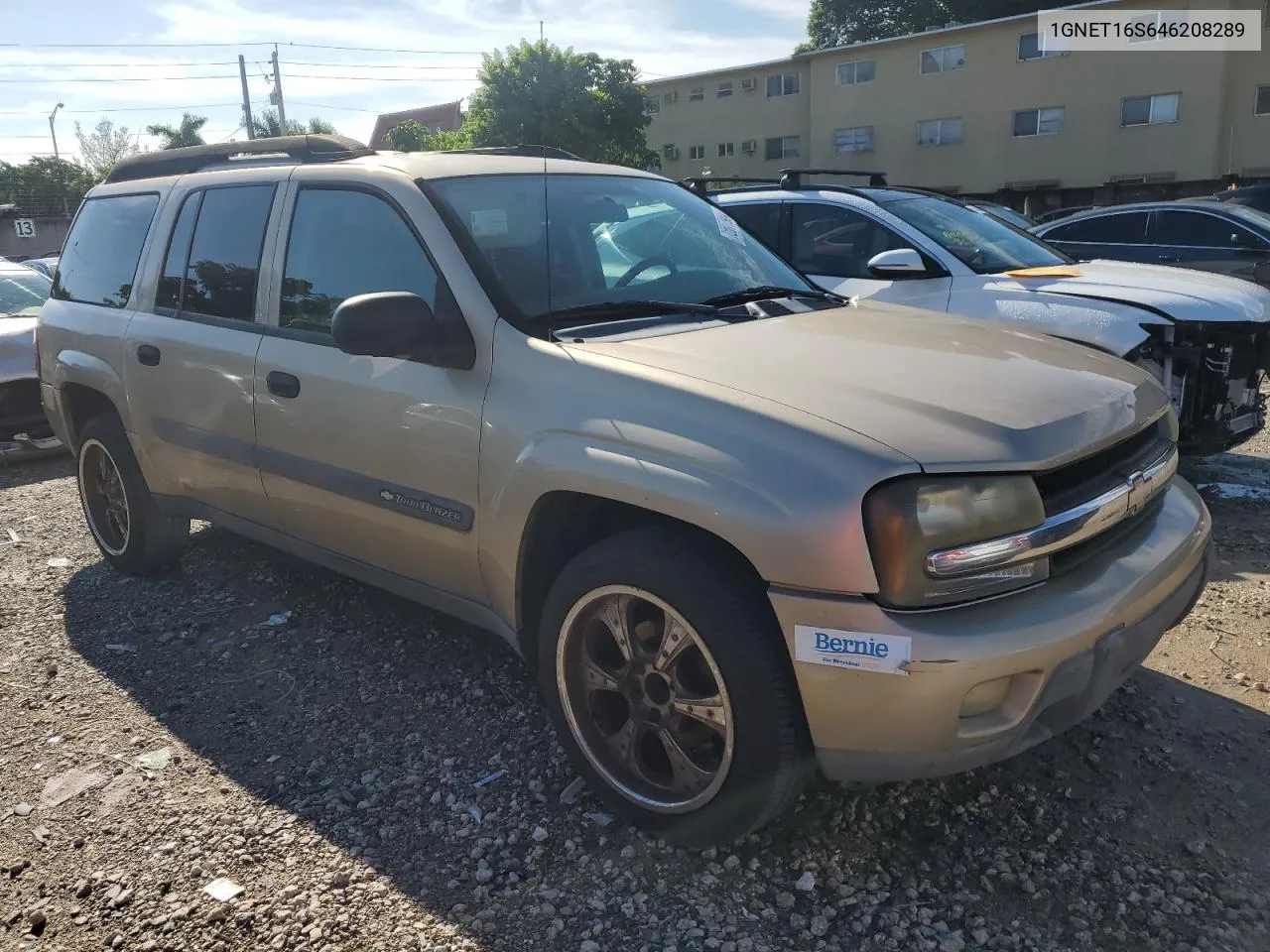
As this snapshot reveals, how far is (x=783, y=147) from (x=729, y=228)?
121ft

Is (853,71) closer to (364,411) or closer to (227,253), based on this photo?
(227,253)

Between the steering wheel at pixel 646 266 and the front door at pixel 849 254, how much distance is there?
2725mm

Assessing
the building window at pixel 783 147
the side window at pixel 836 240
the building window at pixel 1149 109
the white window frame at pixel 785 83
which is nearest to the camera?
the side window at pixel 836 240

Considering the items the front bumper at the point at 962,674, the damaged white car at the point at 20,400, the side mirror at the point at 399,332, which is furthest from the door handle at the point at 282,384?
the damaged white car at the point at 20,400

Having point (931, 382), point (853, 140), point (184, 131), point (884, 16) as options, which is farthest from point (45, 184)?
point (931, 382)

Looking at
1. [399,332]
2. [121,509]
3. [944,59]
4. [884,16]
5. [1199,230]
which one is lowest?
[121,509]

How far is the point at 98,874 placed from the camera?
2.70 m

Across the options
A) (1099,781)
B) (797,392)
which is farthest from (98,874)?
(1099,781)

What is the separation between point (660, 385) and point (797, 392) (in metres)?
0.35

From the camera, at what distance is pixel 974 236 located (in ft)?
20.9

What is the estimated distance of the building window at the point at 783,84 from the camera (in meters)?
37.7

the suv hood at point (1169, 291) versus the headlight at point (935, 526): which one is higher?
the suv hood at point (1169, 291)

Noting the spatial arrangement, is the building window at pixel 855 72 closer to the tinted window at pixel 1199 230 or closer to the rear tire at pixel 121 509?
the tinted window at pixel 1199 230

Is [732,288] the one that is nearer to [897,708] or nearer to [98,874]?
[897,708]
